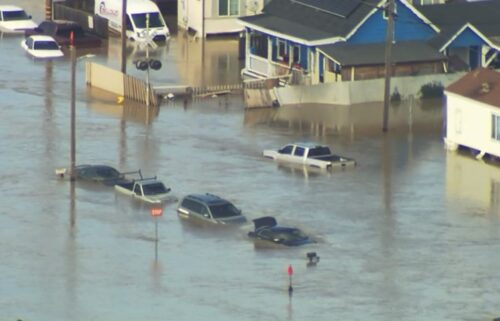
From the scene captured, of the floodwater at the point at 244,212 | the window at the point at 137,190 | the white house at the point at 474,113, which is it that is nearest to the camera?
the floodwater at the point at 244,212

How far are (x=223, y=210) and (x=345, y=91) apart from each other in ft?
69.3

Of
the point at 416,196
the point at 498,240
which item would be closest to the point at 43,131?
the point at 416,196

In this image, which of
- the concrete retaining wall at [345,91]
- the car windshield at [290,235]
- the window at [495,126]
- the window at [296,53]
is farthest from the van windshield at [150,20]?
the car windshield at [290,235]

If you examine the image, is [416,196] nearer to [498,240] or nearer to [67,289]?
[498,240]

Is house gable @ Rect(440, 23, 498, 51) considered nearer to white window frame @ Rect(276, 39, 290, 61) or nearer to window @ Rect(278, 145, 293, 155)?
white window frame @ Rect(276, 39, 290, 61)

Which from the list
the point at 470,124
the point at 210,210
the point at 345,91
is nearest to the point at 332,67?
the point at 345,91

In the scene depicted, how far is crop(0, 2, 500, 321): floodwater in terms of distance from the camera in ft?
217

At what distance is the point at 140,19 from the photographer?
110 meters

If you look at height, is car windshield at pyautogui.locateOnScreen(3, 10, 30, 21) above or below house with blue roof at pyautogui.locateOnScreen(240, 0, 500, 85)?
below

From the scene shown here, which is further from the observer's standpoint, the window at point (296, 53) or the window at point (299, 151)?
the window at point (296, 53)

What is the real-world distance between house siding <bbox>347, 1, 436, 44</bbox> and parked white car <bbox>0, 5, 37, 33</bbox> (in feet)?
71.0

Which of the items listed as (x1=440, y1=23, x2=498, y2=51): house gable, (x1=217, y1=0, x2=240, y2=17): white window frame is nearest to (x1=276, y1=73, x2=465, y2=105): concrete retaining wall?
(x1=440, y1=23, x2=498, y2=51): house gable

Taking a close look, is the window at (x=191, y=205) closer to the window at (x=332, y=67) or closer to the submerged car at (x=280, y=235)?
the submerged car at (x=280, y=235)

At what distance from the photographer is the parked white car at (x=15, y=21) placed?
371 feet
